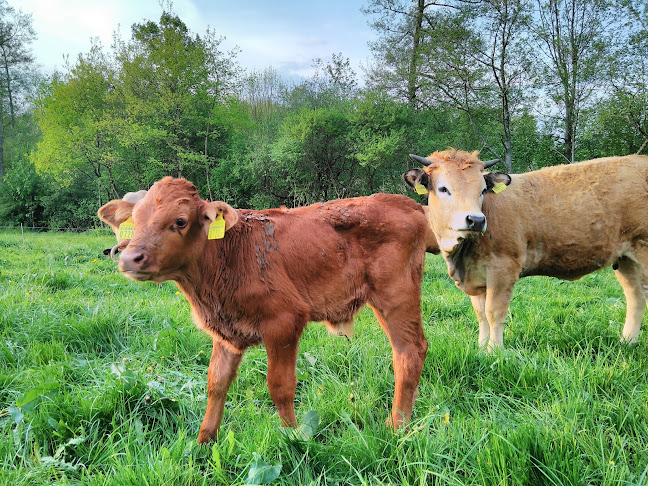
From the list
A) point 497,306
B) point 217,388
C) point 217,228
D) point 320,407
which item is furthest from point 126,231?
point 497,306

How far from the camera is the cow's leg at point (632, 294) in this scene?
4.30 meters

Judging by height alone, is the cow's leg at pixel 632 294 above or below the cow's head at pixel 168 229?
below

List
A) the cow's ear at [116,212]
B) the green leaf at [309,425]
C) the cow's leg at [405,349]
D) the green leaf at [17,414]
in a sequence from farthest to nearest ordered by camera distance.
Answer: the cow's leg at [405,349] < the cow's ear at [116,212] < the green leaf at [17,414] < the green leaf at [309,425]

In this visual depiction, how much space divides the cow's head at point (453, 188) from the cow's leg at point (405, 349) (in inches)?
49.4

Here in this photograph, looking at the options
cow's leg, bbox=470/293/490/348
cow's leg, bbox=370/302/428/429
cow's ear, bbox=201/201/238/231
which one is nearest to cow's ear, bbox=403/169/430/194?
cow's leg, bbox=470/293/490/348

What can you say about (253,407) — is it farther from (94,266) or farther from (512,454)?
(94,266)

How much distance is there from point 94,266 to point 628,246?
922cm

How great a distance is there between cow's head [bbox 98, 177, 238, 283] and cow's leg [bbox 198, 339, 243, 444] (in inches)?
26.3

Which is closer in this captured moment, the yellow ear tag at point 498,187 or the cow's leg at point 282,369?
the cow's leg at point 282,369

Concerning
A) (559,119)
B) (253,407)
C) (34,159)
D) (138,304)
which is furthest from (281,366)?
(34,159)

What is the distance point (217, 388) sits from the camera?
249 cm

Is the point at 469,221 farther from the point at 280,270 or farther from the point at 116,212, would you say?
the point at 116,212

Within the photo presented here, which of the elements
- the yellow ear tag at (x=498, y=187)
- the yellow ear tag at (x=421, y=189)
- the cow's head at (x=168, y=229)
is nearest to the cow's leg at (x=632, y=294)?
the yellow ear tag at (x=498, y=187)

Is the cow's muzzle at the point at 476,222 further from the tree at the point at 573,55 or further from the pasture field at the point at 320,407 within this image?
the tree at the point at 573,55
